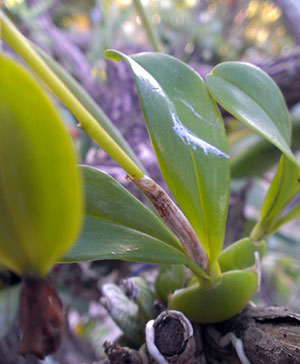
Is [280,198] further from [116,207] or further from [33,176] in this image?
[33,176]

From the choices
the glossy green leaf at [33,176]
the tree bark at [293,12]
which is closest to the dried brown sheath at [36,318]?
the glossy green leaf at [33,176]

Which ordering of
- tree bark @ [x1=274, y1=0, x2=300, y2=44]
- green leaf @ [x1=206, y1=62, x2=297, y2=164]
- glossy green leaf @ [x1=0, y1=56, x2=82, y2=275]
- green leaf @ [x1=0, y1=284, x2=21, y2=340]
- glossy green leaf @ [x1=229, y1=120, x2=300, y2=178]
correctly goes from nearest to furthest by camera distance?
1. glossy green leaf @ [x1=0, y1=56, x2=82, y2=275]
2. green leaf @ [x1=206, y1=62, x2=297, y2=164]
3. green leaf @ [x1=0, y1=284, x2=21, y2=340]
4. glossy green leaf @ [x1=229, y1=120, x2=300, y2=178]
5. tree bark @ [x1=274, y1=0, x2=300, y2=44]

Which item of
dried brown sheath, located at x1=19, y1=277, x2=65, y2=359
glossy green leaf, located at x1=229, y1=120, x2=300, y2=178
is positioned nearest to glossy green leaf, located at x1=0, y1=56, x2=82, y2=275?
dried brown sheath, located at x1=19, y1=277, x2=65, y2=359

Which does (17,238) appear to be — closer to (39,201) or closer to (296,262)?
(39,201)

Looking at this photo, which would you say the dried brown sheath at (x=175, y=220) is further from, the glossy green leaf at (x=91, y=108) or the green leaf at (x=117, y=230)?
the glossy green leaf at (x=91, y=108)

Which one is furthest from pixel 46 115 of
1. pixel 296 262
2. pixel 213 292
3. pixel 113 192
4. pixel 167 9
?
pixel 167 9

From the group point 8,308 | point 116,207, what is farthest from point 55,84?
point 8,308

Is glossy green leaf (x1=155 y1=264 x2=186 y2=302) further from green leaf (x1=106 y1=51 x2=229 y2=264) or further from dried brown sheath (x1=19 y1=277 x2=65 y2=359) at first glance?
dried brown sheath (x1=19 y1=277 x2=65 y2=359)
